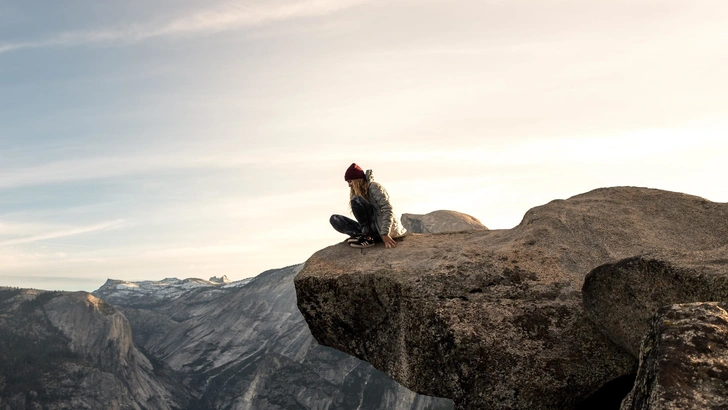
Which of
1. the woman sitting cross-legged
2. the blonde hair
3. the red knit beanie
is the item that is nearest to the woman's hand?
the woman sitting cross-legged

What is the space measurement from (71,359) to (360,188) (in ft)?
514

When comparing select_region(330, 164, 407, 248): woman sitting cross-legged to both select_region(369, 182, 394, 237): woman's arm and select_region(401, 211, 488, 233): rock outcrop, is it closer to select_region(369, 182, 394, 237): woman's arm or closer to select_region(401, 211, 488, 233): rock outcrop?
select_region(369, 182, 394, 237): woman's arm

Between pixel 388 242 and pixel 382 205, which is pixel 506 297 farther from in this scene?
pixel 382 205

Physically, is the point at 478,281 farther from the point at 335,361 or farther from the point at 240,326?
the point at 240,326

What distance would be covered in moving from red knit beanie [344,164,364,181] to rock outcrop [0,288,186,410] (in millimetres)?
138476

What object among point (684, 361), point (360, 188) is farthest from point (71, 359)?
point (684, 361)

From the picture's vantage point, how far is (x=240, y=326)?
16625 centimetres

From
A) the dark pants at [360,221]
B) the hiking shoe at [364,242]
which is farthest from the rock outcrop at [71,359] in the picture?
the hiking shoe at [364,242]

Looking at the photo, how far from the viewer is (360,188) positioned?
16203 mm

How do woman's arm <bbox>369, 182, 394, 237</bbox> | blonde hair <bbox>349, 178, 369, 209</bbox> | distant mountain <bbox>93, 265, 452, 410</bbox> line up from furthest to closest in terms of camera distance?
distant mountain <bbox>93, 265, 452, 410</bbox> → blonde hair <bbox>349, 178, 369, 209</bbox> → woman's arm <bbox>369, 182, 394, 237</bbox>

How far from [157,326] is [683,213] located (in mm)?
195658

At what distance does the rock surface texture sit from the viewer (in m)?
10.9

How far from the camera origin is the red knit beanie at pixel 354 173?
1614 centimetres

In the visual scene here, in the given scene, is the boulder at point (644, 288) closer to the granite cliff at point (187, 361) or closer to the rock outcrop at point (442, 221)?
the rock outcrop at point (442, 221)
